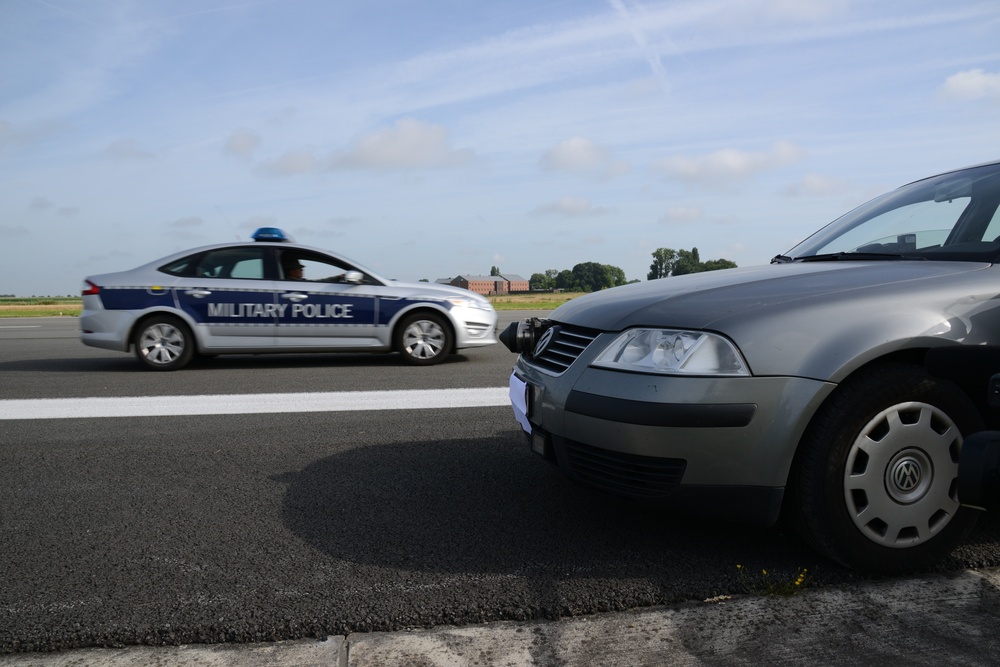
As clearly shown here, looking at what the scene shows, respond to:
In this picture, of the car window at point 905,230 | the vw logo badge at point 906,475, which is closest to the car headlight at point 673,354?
the vw logo badge at point 906,475

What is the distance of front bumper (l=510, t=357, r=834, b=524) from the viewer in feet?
8.92

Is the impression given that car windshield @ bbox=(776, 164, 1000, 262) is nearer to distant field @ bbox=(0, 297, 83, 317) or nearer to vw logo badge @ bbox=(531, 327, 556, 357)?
vw logo badge @ bbox=(531, 327, 556, 357)

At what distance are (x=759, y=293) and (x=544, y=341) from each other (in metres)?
1.01

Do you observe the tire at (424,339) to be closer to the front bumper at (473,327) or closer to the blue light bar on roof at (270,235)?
the front bumper at (473,327)

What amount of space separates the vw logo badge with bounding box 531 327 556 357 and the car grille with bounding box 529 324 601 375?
0.05 ft

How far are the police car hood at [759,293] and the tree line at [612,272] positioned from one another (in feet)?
2.54

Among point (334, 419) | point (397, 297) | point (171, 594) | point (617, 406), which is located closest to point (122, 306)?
point (397, 297)

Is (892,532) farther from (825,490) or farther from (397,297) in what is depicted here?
(397,297)

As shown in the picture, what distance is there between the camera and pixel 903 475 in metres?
2.77

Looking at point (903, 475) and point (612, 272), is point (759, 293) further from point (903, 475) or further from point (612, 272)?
point (612, 272)

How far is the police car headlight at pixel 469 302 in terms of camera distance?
9.43 m

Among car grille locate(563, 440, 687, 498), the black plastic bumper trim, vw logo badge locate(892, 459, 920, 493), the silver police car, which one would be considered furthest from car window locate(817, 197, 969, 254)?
car grille locate(563, 440, 687, 498)

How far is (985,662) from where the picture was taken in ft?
7.18

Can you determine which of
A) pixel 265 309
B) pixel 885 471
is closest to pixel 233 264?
pixel 265 309
